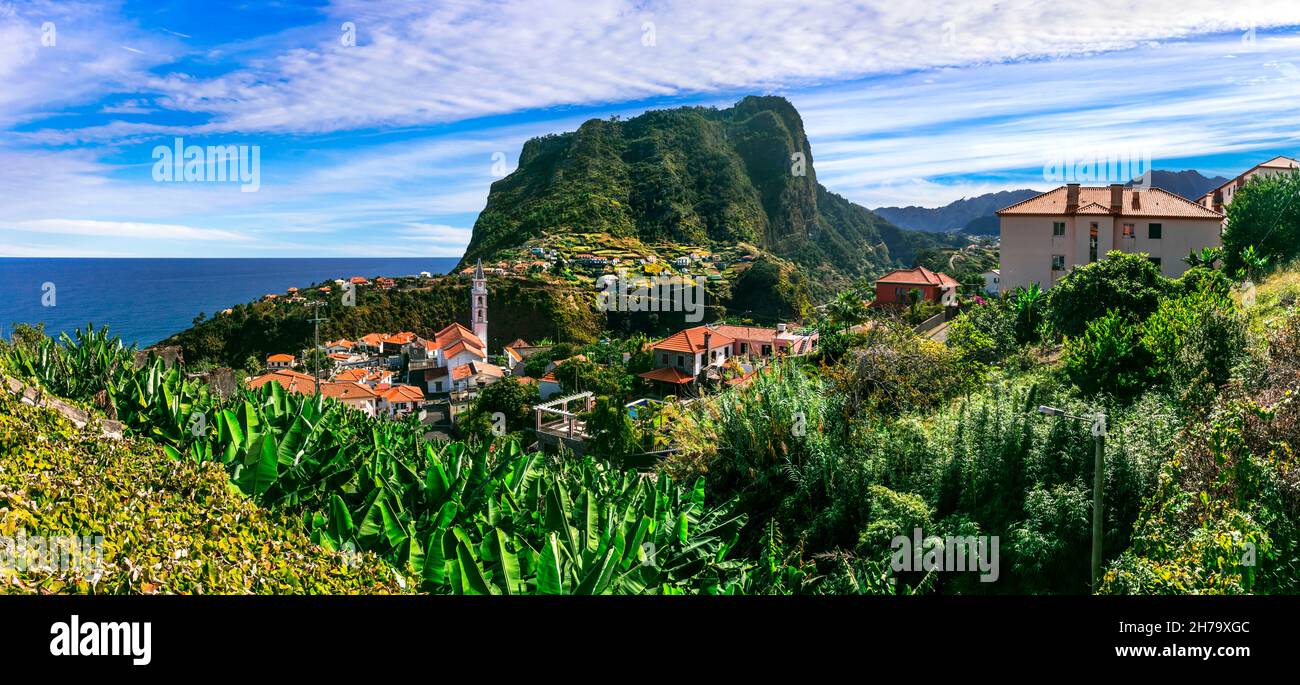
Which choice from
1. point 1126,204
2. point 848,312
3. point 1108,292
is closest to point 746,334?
point 848,312

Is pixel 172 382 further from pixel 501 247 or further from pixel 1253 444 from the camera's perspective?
pixel 501 247

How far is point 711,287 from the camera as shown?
78750 mm

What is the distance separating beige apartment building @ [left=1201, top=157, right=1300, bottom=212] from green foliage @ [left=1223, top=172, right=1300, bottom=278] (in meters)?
2.47

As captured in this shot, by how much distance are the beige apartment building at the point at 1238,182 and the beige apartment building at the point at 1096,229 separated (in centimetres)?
175

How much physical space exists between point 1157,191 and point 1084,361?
19.9 meters

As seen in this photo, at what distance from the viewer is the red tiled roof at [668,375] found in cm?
3309

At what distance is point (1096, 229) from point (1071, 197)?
1.34 m

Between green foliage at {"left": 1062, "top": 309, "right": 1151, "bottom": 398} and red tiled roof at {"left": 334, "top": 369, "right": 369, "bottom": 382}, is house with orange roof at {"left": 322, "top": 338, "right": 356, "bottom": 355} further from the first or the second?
green foliage at {"left": 1062, "top": 309, "right": 1151, "bottom": 398}

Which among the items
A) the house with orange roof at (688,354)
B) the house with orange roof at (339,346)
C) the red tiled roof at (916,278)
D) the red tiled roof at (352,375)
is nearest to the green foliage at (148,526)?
the house with orange roof at (688,354)

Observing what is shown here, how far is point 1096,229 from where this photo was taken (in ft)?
80.6

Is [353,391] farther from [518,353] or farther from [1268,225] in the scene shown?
[1268,225]

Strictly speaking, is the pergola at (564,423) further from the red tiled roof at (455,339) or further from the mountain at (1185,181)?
the mountain at (1185,181)
